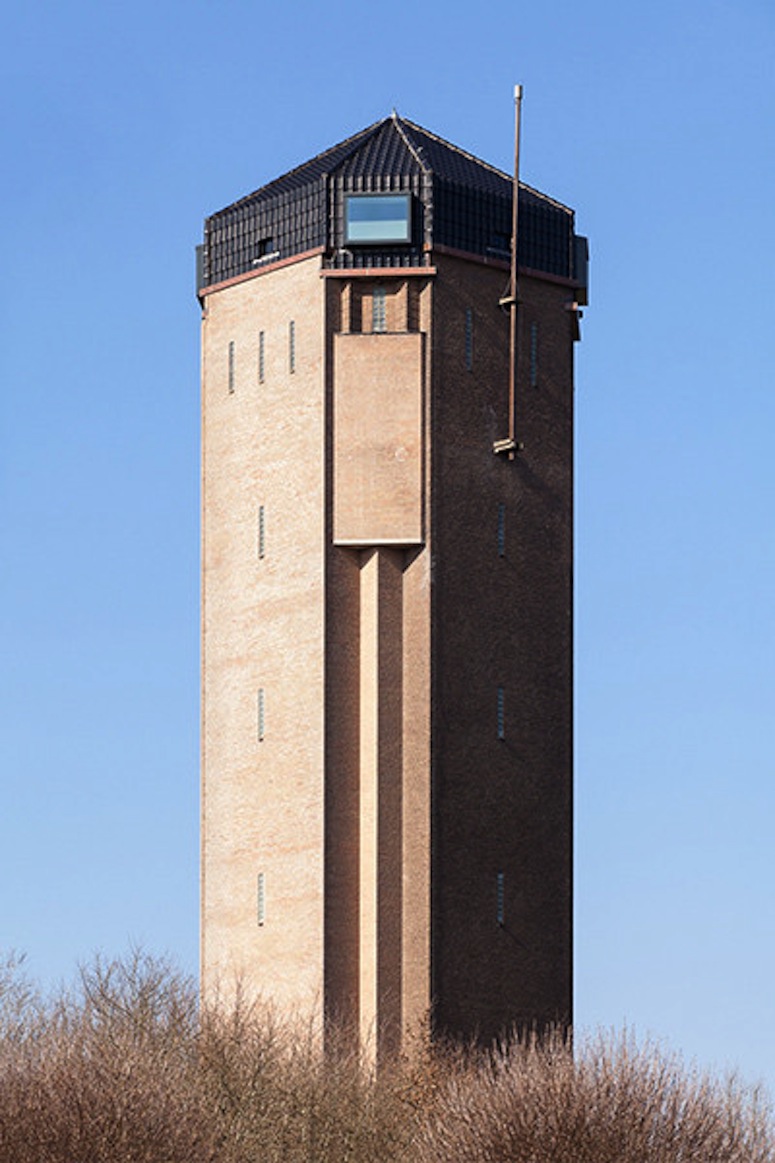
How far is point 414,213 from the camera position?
5366 cm

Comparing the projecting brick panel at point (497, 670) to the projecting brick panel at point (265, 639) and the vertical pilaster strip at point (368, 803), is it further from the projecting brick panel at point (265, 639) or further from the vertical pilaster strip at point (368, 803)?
the projecting brick panel at point (265, 639)

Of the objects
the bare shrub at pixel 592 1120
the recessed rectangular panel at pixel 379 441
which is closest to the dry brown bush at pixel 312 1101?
the bare shrub at pixel 592 1120

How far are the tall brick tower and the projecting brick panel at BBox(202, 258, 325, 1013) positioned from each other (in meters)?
0.05

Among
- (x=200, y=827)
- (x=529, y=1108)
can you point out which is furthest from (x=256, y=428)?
(x=529, y=1108)

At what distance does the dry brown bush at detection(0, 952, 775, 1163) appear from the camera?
44531mm

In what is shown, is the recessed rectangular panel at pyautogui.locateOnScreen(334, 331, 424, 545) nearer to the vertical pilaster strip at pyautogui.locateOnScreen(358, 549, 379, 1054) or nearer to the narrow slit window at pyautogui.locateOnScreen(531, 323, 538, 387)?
the vertical pilaster strip at pyautogui.locateOnScreen(358, 549, 379, 1054)

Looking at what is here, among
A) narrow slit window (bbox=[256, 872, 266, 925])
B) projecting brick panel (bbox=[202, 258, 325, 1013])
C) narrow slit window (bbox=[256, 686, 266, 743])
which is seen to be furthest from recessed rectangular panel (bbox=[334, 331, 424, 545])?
narrow slit window (bbox=[256, 872, 266, 925])

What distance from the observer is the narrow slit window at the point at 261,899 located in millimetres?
53084

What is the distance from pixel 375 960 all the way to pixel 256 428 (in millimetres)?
9687

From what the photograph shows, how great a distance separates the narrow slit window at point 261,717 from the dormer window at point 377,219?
8.00 metres

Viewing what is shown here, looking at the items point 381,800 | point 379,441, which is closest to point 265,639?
point 381,800

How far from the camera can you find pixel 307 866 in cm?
5222

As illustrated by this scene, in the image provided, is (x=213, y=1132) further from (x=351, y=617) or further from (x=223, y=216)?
(x=223, y=216)

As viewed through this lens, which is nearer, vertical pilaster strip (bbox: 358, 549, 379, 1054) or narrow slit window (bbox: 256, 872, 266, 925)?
vertical pilaster strip (bbox: 358, 549, 379, 1054)
